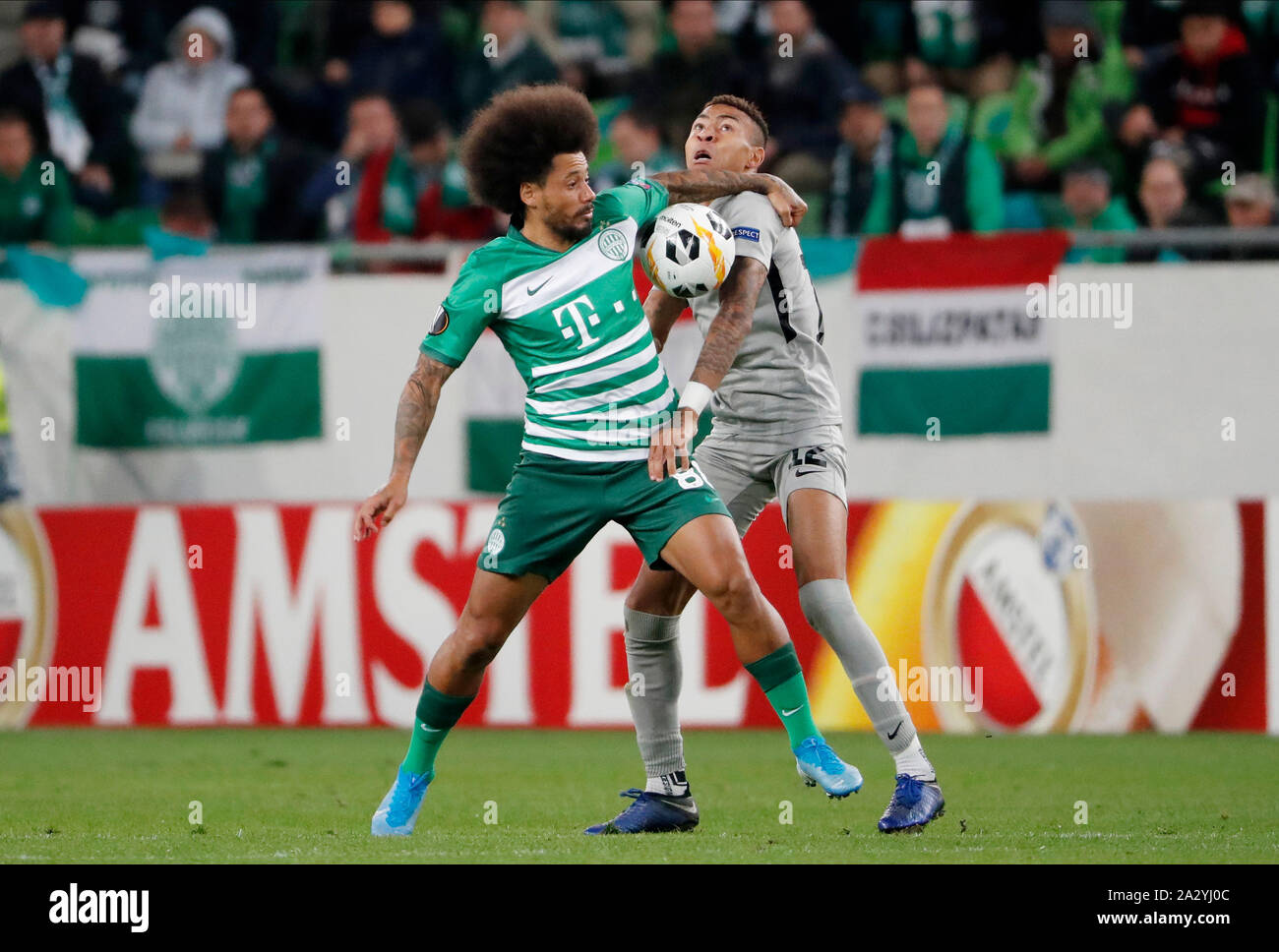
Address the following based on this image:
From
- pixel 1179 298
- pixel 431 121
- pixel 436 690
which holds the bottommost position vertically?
pixel 436 690

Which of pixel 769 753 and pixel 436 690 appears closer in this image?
pixel 436 690

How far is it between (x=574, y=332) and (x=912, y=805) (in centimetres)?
197

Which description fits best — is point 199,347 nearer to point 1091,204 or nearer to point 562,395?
point 1091,204

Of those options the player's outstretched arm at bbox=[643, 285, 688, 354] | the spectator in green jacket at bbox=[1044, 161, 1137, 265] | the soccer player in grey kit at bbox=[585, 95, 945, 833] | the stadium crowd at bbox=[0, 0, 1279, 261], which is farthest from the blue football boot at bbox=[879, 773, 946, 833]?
the spectator in green jacket at bbox=[1044, 161, 1137, 265]

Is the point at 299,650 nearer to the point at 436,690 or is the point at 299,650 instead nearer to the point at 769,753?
the point at 769,753

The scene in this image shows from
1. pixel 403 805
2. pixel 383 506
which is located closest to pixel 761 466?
pixel 383 506

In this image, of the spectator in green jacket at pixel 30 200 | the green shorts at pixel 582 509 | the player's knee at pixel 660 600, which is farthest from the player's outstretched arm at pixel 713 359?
the spectator in green jacket at pixel 30 200

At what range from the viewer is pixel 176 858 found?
6066 millimetres

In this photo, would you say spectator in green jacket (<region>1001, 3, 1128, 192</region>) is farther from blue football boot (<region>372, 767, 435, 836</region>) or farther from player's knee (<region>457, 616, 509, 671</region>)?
blue football boot (<region>372, 767, 435, 836</region>)

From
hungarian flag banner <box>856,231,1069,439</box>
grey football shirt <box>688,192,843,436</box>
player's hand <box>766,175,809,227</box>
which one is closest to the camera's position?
player's hand <box>766,175,809,227</box>

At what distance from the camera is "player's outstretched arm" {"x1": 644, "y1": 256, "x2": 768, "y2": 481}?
620 centimetres

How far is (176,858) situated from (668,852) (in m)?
1.57

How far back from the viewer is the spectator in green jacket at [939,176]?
39.3ft
